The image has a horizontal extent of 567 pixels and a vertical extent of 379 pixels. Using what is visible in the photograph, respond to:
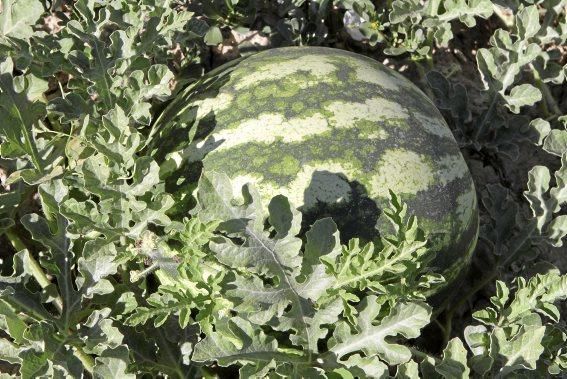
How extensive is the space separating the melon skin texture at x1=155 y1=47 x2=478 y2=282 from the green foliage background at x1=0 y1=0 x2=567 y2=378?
0.37 ft

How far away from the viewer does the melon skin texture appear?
2.31 metres

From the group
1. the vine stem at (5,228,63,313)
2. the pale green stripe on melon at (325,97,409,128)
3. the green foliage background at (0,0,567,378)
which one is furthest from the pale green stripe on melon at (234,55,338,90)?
the vine stem at (5,228,63,313)

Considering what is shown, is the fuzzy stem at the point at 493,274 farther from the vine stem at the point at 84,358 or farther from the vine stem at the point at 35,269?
the vine stem at the point at 35,269

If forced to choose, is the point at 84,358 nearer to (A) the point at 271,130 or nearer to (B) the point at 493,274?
(A) the point at 271,130

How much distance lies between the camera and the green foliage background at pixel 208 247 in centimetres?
215

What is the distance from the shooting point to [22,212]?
294cm

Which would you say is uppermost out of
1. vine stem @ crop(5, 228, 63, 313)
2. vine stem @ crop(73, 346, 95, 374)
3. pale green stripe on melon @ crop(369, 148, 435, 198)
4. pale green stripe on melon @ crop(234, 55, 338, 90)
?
pale green stripe on melon @ crop(234, 55, 338, 90)

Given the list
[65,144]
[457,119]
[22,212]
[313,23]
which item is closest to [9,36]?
[65,144]

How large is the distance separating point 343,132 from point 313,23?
1110mm

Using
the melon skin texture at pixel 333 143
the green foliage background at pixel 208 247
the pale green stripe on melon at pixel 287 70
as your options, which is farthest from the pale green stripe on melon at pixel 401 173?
the pale green stripe on melon at pixel 287 70

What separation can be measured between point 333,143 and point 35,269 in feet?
3.64

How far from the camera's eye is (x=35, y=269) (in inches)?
101

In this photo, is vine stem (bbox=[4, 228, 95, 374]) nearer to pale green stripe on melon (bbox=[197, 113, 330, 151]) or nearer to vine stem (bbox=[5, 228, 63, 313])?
vine stem (bbox=[5, 228, 63, 313])

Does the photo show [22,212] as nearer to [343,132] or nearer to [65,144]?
[65,144]
